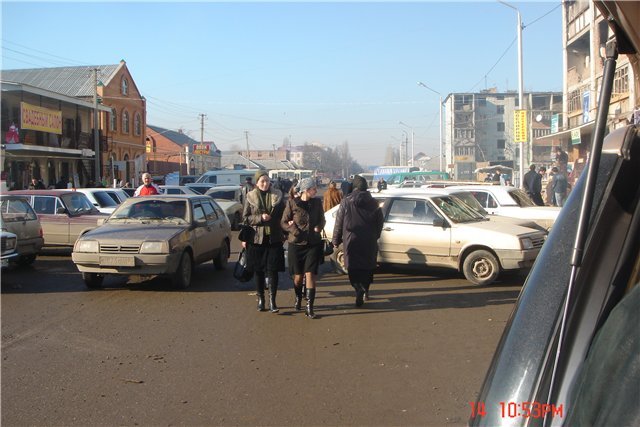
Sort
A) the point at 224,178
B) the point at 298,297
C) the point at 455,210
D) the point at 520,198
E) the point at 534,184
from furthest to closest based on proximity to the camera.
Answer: the point at 224,178, the point at 534,184, the point at 520,198, the point at 455,210, the point at 298,297

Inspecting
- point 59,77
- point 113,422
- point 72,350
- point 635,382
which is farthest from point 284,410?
point 59,77

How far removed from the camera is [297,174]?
60.4 m

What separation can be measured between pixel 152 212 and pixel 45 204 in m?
5.09

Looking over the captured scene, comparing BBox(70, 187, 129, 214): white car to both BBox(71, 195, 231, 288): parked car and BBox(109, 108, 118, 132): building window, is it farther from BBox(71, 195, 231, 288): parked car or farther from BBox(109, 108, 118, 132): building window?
BBox(109, 108, 118, 132): building window

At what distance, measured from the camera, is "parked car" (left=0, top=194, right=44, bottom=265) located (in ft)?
37.0

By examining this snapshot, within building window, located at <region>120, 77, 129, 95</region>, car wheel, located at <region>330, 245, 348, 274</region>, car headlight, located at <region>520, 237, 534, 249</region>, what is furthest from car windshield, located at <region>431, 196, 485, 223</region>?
building window, located at <region>120, 77, 129, 95</region>

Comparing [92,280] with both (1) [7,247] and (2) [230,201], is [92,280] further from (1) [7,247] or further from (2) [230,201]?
(2) [230,201]

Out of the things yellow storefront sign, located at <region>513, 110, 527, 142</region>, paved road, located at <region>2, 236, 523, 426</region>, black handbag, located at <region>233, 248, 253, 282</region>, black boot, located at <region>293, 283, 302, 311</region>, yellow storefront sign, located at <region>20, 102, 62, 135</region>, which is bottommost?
paved road, located at <region>2, 236, 523, 426</region>

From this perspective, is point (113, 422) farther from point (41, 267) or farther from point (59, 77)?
point (59, 77)

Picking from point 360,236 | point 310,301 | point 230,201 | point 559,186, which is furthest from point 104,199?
point 559,186

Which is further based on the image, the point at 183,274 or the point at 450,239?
the point at 450,239

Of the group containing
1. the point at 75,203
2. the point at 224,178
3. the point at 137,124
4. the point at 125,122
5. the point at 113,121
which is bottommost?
the point at 75,203

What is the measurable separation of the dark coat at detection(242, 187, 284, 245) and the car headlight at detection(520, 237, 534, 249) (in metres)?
4.09

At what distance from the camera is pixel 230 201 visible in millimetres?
21391
